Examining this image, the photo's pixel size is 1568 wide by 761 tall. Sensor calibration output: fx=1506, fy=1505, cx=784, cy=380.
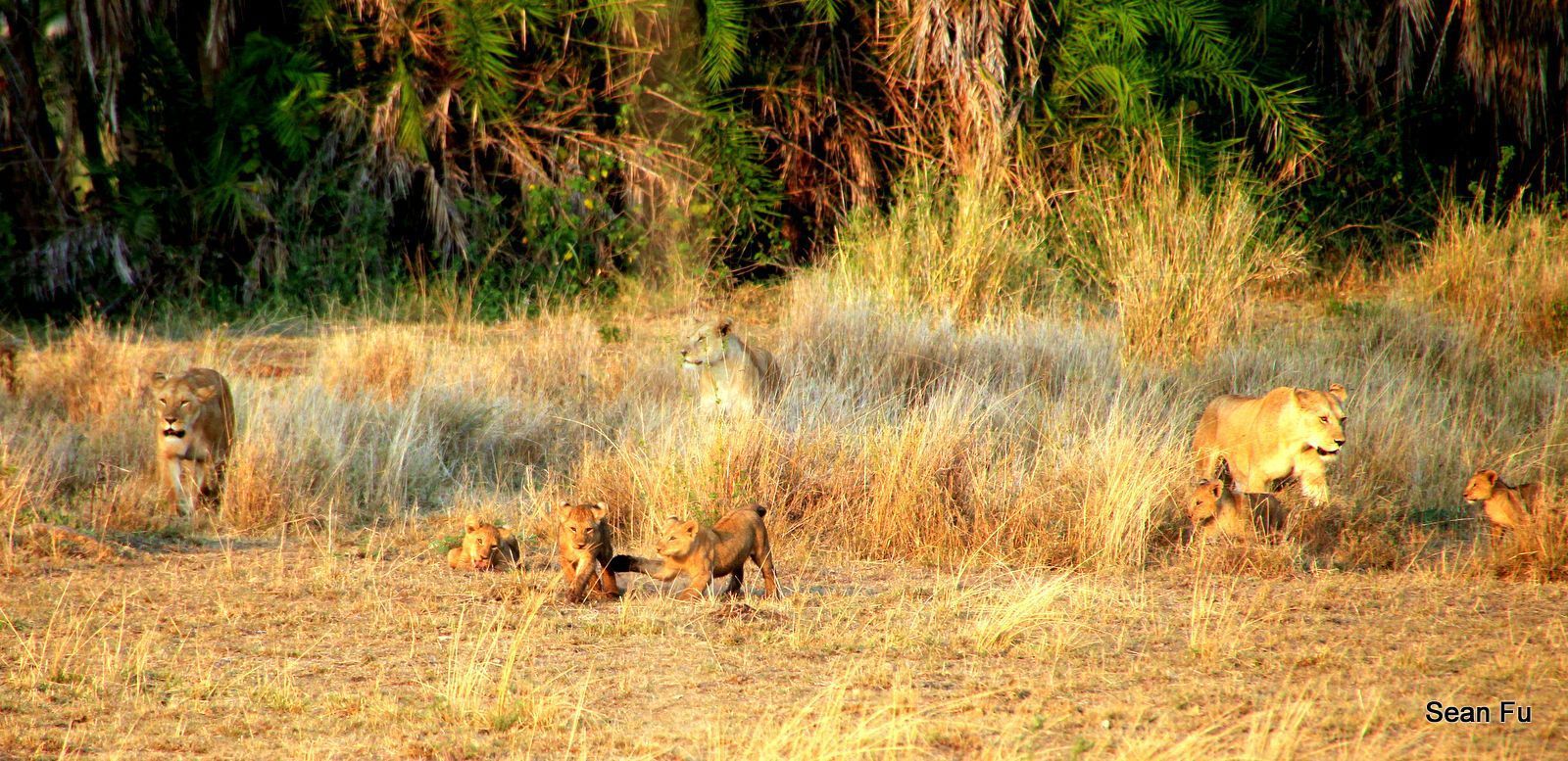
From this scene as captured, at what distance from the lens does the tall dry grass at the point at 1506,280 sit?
12.2 m

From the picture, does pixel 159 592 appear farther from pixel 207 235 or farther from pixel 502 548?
pixel 207 235

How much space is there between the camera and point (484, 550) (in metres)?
6.91

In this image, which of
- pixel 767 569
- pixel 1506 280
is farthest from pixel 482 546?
pixel 1506 280

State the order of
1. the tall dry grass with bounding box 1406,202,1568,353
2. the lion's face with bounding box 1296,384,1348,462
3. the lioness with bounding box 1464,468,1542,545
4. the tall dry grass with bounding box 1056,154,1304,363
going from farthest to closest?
the tall dry grass with bounding box 1406,202,1568,353 → the tall dry grass with bounding box 1056,154,1304,363 → the lion's face with bounding box 1296,384,1348,462 → the lioness with bounding box 1464,468,1542,545

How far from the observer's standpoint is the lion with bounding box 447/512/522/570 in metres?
6.92

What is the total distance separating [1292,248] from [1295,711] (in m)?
9.12

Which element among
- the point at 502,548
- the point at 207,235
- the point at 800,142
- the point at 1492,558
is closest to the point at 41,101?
the point at 207,235

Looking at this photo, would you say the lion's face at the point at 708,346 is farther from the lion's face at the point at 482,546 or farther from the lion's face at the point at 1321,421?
the lion's face at the point at 1321,421

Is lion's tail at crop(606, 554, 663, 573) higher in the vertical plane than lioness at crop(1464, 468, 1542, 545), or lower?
higher

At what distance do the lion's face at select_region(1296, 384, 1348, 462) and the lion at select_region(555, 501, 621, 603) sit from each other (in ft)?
12.6

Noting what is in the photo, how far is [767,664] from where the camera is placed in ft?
18.2

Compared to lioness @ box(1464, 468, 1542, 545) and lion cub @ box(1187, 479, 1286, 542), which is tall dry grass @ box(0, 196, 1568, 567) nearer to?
lion cub @ box(1187, 479, 1286, 542)

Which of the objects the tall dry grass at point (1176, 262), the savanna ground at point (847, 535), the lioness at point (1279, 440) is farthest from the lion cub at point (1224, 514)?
the tall dry grass at point (1176, 262)

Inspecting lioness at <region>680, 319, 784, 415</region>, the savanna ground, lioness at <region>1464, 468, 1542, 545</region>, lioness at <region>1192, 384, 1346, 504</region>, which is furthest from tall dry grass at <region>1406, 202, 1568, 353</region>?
lioness at <region>680, 319, 784, 415</region>
